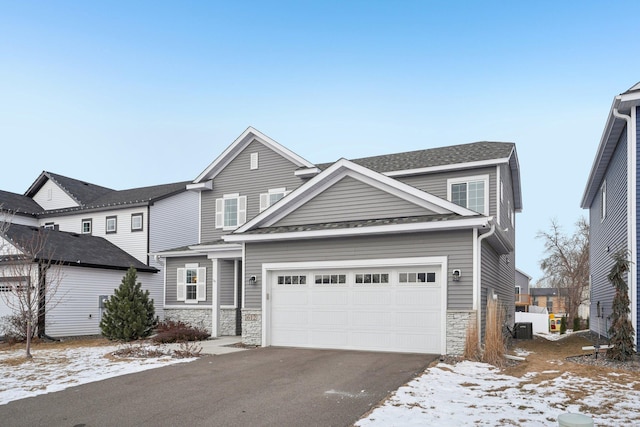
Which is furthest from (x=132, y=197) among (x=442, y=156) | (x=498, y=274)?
(x=498, y=274)

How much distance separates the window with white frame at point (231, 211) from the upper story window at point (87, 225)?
8.97 m

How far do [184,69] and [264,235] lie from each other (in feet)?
40.0

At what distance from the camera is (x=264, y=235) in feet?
48.6

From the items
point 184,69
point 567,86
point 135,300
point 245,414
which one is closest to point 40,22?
point 184,69

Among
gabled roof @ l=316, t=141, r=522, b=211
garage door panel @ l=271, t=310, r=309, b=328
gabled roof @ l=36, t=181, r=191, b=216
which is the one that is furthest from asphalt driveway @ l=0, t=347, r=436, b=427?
→ gabled roof @ l=36, t=181, r=191, b=216

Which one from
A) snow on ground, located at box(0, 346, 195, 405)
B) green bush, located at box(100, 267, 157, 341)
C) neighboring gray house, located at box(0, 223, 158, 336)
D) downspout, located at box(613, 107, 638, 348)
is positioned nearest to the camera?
snow on ground, located at box(0, 346, 195, 405)

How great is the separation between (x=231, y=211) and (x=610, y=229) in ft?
45.7

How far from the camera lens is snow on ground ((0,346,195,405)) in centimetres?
933

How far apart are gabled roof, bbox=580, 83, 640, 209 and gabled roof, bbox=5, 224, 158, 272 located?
1781 cm

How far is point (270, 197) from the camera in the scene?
2092 centimetres

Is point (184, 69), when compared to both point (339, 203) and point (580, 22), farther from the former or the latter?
point (580, 22)

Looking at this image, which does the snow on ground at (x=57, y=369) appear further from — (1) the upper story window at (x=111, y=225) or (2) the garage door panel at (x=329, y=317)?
(1) the upper story window at (x=111, y=225)

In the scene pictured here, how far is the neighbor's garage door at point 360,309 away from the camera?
12.8 meters

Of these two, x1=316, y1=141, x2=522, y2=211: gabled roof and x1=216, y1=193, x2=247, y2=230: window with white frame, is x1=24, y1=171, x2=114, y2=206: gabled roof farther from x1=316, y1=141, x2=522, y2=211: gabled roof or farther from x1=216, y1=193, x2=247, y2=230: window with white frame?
x1=316, y1=141, x2=522, y2=211: gabled roof
